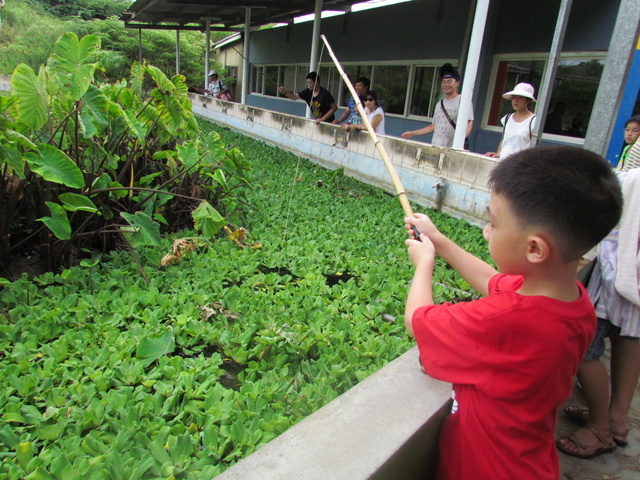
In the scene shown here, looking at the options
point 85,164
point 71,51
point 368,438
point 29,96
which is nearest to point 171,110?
point 85,164

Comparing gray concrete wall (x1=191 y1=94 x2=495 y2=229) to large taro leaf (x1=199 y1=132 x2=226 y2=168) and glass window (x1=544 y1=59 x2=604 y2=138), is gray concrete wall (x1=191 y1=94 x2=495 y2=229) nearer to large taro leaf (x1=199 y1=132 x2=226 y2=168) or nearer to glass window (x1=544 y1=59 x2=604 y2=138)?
large taro leaf (x1=199 y1=132 x2=226 y2=168)

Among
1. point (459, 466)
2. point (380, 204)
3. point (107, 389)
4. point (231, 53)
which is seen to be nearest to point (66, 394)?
point (107, 389)

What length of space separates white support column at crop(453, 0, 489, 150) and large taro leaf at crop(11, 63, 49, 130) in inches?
167

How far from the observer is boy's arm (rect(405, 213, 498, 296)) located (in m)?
1.60

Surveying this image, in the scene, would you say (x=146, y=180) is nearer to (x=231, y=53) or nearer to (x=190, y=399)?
(x=190, y=399)

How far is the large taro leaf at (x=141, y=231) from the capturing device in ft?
9.77

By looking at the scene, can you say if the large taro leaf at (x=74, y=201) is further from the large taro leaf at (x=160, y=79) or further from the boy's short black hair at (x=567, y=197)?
the boy's short black hair at (x=567, y=197)

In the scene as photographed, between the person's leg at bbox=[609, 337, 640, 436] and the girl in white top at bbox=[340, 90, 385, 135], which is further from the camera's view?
the girl in white top at bbox=[340, 90, 385, 135]

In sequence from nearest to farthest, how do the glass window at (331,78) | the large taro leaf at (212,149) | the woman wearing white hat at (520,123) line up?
the large taro leaf at (212,149), the woman wearing white hat at (520,123), the glass window at (331,78)

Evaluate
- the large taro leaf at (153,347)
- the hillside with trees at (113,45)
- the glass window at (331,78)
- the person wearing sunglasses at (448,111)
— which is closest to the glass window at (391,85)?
the glass window at (331,78)

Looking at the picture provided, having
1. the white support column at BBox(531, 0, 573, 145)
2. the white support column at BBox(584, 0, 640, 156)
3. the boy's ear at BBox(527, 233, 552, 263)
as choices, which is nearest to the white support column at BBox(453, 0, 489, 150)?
the white support column at BBox(531, 0, 573, 145)

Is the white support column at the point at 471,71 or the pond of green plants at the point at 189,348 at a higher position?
the white support column at the point at 471,71

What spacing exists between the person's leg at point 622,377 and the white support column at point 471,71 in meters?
3.64

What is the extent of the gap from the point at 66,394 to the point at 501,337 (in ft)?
5.70
